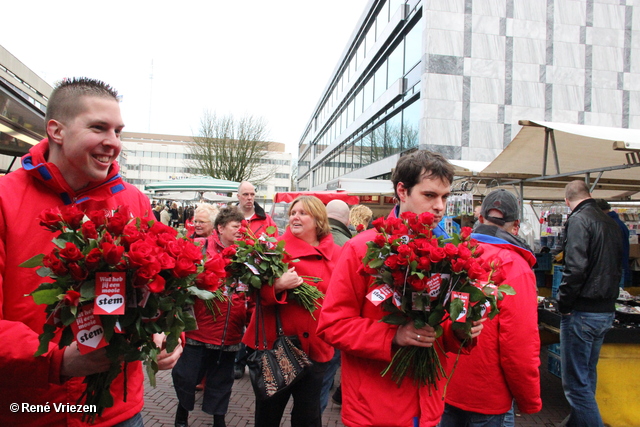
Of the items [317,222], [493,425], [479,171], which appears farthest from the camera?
[479,171]

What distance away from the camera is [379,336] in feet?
6.40

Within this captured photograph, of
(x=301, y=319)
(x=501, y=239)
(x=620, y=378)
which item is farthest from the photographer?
(x=620, y=378)

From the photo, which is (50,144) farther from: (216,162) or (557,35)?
(216,162)

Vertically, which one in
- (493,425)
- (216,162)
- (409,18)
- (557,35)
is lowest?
(493,425)

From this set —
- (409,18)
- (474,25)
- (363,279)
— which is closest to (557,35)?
(474,25)

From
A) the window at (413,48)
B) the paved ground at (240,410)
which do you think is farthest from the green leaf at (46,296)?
the window at (413,48)

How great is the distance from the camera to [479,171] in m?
6.79

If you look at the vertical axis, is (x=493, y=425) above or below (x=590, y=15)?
below

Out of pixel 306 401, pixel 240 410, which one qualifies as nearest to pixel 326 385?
pixel 306 401

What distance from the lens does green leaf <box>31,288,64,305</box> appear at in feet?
4.38

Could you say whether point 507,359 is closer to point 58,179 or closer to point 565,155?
point 58,179

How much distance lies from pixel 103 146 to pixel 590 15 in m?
23.6

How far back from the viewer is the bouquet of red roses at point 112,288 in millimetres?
1375

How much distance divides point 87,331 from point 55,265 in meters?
0.25
